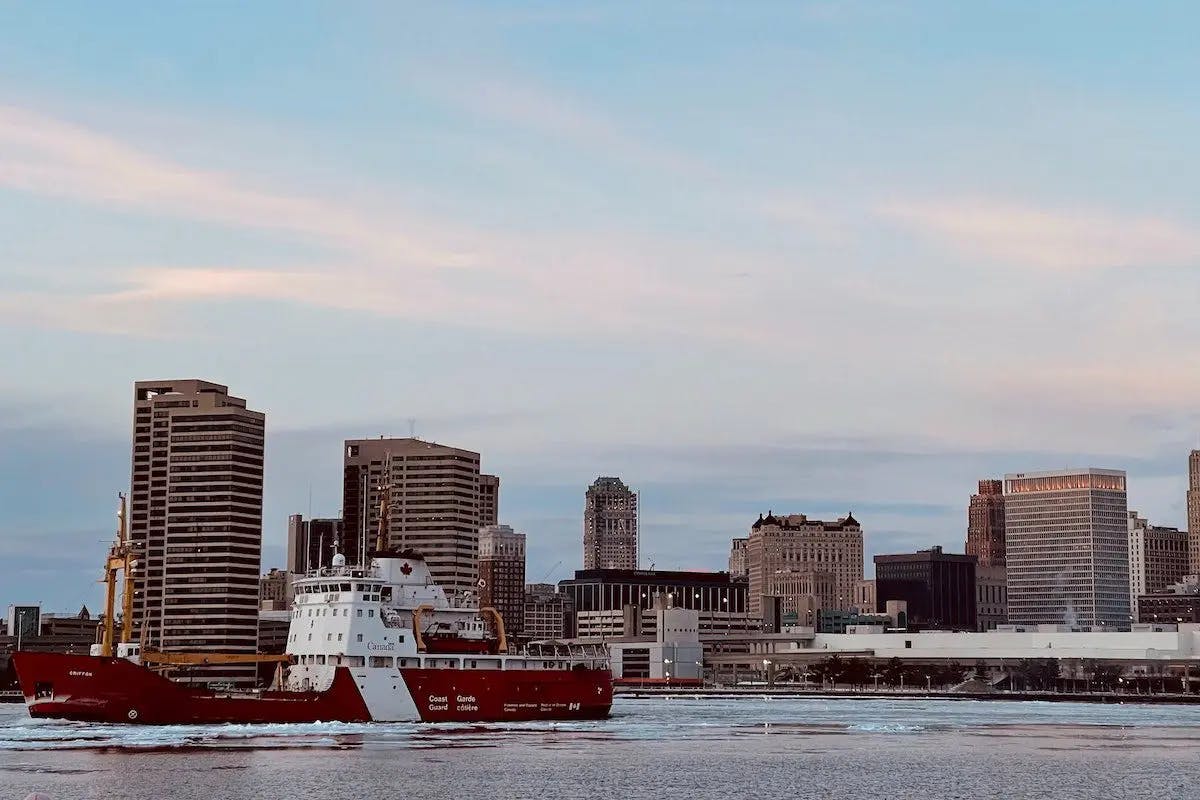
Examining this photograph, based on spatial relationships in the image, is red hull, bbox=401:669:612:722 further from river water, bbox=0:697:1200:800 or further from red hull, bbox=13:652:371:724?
red hull, bbox=13:652:371:724

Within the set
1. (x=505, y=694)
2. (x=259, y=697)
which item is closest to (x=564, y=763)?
(x=505, y=694)

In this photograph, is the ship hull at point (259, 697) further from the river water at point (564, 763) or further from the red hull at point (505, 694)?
the river water at point (564, 763)

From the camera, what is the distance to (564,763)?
→ 108750 millimetres

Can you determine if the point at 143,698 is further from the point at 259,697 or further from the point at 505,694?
the point at 505,694

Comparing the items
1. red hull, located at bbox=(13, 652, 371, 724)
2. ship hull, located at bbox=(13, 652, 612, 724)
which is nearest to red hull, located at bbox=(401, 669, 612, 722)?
ship hull, located at bbox=(13, 652, 612, 724)

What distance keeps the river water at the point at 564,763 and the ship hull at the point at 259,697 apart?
1.17 m

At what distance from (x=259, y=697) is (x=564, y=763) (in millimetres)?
30452

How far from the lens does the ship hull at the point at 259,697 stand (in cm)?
12481

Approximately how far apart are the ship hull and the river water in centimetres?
117

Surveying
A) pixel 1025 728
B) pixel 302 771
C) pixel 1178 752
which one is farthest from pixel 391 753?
pixel 1025 728

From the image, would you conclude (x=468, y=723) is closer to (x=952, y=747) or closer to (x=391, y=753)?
(x=391, y=753)

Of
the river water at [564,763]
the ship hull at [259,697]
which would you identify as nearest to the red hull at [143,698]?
the ship hull at [259,697]

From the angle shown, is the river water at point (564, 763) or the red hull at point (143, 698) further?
the red hull at point (143, 698)

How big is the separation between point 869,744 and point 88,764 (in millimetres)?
61081
